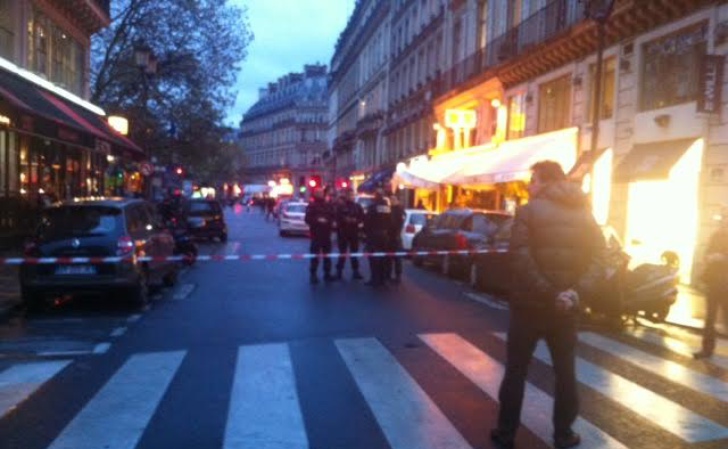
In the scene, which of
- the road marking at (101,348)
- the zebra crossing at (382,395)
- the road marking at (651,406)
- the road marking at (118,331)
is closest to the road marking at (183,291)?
the road marking at (118,331)

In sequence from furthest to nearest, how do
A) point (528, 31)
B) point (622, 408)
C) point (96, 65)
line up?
point (96, 65), point (528, 31), point (622, 408)

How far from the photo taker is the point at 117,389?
6359 mm

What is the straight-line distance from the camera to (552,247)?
4.79m

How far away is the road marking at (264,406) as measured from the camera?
16.5ft

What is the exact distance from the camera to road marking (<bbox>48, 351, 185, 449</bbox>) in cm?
504

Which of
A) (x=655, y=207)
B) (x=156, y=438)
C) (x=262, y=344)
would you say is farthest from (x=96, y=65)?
(x=156, y=438)

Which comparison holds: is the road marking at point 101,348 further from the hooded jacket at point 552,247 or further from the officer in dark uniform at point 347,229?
the officer in dark uniform at point 347,229

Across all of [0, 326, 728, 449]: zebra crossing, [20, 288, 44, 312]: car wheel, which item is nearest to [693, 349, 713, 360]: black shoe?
[0, 326, 728, 449]: zebra crossing

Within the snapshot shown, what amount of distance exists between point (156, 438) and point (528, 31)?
23212 mm

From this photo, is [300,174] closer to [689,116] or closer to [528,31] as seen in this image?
[528,31]

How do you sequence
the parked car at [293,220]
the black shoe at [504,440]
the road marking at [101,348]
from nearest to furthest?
1. the black shoe at [504,440]
2. the road marking at [101,348]
3. the parked car at [293,220]

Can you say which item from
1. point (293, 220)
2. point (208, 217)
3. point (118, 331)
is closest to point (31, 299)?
point (118, 331)

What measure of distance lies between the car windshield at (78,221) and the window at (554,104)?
15441 mm

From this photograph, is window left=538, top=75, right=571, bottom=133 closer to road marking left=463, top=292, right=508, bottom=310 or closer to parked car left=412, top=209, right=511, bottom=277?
parked car left=412, top=209, right=511, bottom=277
